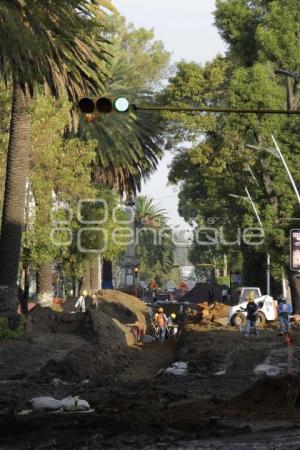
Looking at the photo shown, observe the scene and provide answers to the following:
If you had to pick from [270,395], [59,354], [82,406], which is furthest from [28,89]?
[82,406]

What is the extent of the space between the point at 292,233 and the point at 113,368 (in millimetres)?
12715

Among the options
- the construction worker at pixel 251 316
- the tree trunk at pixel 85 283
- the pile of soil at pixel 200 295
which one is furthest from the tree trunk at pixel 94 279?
the pile of soil at pixel 200 295

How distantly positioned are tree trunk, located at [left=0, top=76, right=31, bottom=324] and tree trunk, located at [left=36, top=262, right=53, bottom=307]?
10.5 meters

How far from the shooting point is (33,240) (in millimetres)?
41938

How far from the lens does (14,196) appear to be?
34250 millimetres

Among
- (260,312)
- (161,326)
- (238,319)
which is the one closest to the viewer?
(161,326)

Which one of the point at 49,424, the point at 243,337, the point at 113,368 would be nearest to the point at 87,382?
→ the point at 113,368

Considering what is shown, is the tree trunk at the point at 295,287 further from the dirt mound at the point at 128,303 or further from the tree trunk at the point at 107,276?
the tree trunk at the point at 107,276

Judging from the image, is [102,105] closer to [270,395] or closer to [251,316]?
[270,395]

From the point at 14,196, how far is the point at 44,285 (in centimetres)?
1153

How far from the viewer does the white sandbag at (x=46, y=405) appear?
1792cm

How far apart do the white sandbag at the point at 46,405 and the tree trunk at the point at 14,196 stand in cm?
1504

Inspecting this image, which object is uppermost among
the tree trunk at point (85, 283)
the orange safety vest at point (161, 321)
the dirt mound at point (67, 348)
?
the tree trunk at point (85, 283)

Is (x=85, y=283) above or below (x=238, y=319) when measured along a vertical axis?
above
